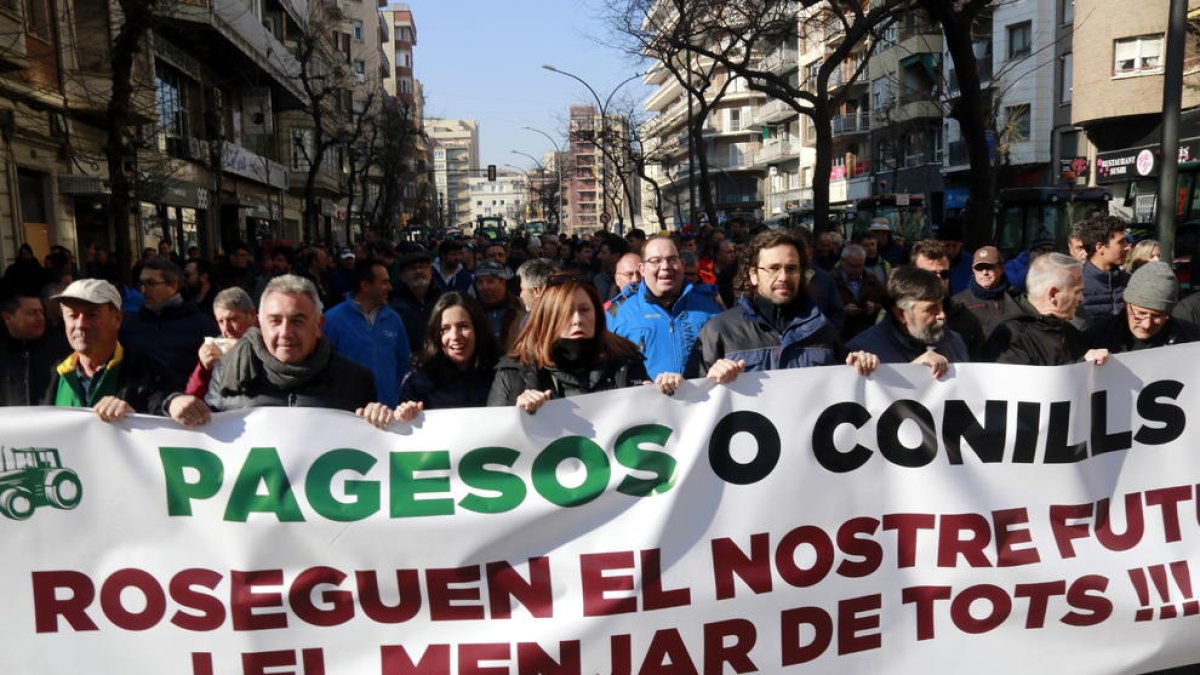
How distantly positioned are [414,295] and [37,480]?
4.43 meters

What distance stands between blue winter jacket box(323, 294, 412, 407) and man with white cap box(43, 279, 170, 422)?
179 centimetres

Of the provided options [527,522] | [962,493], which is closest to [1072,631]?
[962,493]

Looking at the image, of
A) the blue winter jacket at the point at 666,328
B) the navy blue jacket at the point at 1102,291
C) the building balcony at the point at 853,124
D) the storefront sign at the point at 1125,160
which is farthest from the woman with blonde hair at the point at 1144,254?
the building balcony at the point at 853,124

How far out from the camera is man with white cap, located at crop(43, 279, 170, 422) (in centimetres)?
405

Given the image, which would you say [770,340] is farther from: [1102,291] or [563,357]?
[1102,291]

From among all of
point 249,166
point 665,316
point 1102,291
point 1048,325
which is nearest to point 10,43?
point 665,316

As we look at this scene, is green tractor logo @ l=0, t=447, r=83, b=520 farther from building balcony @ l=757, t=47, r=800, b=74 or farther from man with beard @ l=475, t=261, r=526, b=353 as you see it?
building balcony @ l=757, t=47, r=800, b=74

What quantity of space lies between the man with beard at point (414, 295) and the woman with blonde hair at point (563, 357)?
3543mm

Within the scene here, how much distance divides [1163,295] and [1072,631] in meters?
1.58

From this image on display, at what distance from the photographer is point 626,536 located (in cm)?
358

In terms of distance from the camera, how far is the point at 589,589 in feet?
11.6

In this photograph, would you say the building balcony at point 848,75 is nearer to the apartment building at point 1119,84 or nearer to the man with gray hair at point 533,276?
the apartment building at point 1119,84

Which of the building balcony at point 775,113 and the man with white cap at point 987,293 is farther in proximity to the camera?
the building balcony at point 775,113

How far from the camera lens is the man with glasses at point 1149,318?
14.6ft
